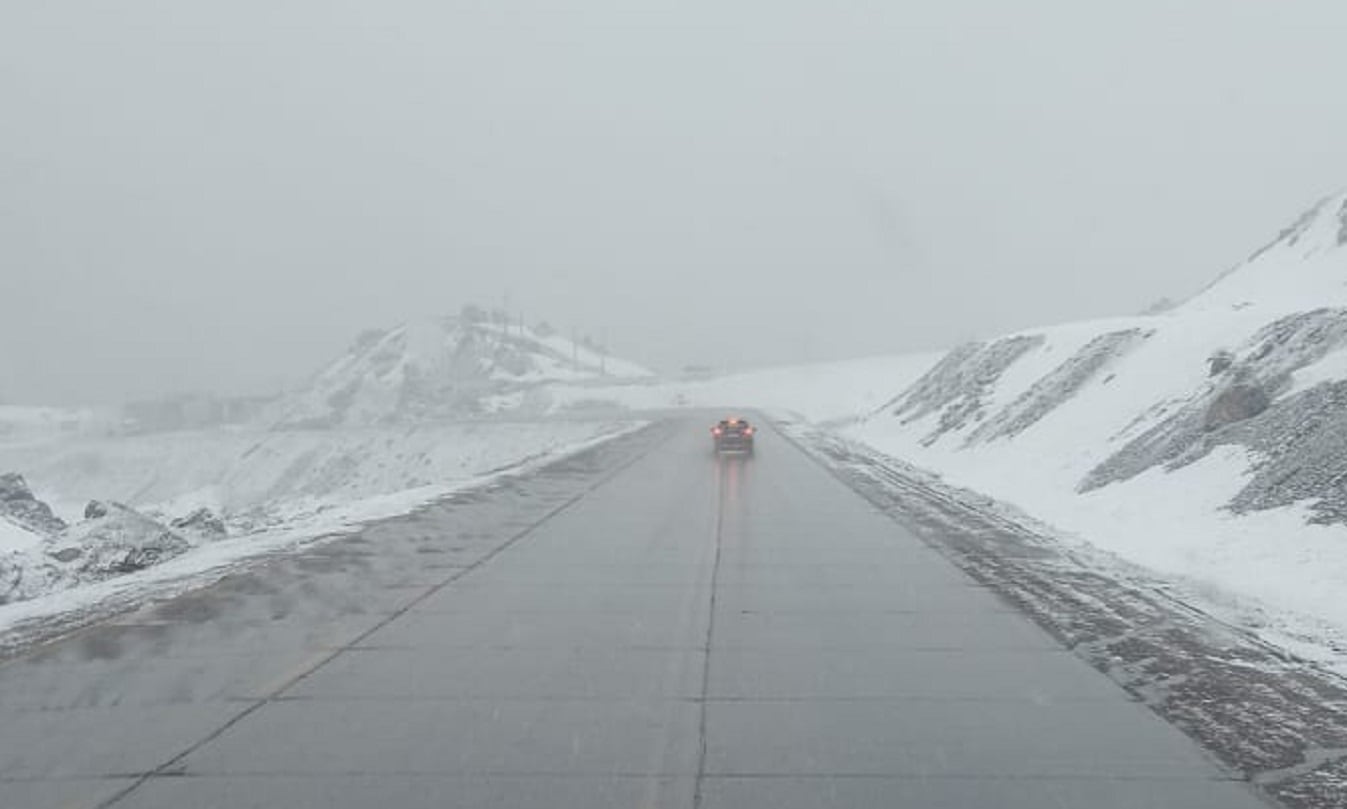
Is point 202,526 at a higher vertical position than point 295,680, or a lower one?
lower

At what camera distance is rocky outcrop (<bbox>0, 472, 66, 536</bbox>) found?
26516 millimetres

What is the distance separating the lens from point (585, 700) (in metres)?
7.46

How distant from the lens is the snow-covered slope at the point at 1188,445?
1350 cm

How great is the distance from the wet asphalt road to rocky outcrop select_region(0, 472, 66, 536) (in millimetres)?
16203

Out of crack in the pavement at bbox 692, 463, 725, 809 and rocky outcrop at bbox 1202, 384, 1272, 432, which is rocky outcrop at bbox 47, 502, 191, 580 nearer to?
crack in the pavement at bbox 692, 463, 725, 809

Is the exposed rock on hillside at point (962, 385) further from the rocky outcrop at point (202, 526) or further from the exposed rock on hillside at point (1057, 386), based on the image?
the rocky outcrop at point (202, 526)

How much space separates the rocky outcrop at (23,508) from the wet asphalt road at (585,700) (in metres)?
16.2

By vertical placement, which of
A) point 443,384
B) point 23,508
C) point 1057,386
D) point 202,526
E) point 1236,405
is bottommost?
point 23,508

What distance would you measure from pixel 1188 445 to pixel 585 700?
54.8ft

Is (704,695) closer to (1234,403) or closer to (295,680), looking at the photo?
(295,680)

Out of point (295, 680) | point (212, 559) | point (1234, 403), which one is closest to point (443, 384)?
point (1234, 403)

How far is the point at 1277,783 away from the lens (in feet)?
19.2

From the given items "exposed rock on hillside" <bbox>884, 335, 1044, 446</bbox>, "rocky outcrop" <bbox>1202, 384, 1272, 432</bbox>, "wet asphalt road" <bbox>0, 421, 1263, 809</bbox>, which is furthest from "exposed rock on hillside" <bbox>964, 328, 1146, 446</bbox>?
"wet asphalt road" <bbox>0, 421, 1263, 809</bbox>

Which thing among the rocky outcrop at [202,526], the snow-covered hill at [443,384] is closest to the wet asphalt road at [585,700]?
the rocky outcrop at [202,526]
